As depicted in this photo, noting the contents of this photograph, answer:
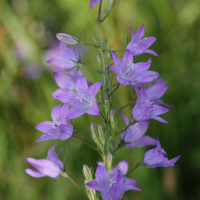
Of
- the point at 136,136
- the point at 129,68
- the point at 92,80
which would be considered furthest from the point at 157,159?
the point at 92,80

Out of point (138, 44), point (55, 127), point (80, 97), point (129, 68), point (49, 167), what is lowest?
point (49, 167)

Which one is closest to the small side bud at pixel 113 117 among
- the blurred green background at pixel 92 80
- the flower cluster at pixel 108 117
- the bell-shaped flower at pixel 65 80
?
the flower cluster at pixel 108 117

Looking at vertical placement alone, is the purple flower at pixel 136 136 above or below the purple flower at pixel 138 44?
below

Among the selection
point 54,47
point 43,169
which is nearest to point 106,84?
point 43,169

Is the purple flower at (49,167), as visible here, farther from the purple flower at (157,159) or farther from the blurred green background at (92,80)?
the blurred green background at (92,80)

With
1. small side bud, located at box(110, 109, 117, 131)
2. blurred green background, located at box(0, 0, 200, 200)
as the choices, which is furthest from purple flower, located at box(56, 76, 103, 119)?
blurred green background, located at box(0, 0, 200, 200)

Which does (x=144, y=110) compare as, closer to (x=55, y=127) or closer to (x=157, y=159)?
(x=157, y=159)
